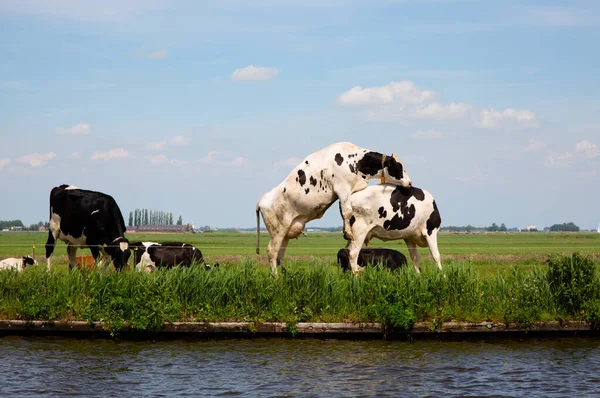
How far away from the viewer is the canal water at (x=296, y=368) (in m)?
11.2

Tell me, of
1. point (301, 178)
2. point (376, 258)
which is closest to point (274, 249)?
point (301, 178)

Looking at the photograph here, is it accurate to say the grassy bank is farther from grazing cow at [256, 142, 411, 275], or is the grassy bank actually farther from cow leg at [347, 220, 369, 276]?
cow leg at [347, 220, 369, 276]

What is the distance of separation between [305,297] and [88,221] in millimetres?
6818

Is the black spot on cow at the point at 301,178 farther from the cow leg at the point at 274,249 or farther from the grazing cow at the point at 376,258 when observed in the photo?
the grazing cow at the point at 376,258

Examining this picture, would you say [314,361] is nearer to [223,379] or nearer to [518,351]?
[223,379]

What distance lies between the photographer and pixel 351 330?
14945 mm

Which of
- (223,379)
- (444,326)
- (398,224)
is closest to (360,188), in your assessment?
(398,224)

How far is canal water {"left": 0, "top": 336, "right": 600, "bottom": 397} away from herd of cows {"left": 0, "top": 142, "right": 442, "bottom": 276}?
2.71 metres

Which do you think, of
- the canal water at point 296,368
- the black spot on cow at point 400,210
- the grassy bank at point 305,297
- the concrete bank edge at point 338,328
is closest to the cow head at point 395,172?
the black spot on cow at point 400,210

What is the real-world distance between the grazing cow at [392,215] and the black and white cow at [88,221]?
18.9ft

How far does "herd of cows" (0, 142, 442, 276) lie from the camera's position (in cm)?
1711

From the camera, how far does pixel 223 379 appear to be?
11852 mm

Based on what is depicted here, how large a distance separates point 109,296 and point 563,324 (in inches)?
349

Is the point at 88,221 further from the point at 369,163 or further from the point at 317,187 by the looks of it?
the point at 369,163
